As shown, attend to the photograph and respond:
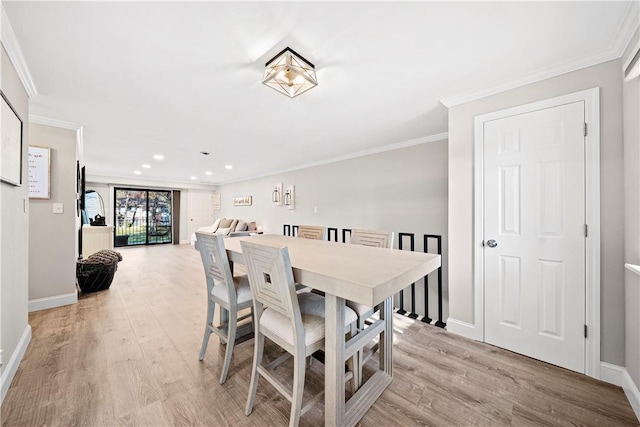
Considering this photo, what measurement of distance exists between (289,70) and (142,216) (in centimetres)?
864

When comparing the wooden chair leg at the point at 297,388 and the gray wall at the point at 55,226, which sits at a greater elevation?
the gray wall at the point at 55,226

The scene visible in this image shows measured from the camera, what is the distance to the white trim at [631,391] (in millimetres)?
1371

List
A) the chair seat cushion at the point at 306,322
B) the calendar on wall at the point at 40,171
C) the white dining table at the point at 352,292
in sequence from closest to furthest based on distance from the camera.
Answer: the white dining table at the point at 352,292 → the chair seat cushion at the point at 306,322 → the calendar on wall at the point at 40,171

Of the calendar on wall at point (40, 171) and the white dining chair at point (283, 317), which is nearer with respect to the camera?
the white dining chair at point (283, 317)

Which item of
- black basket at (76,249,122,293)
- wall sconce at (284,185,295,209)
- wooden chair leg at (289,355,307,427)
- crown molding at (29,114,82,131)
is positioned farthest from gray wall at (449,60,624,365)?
black basket at (76,249,122,293)

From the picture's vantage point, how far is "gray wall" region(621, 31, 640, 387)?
1.40m

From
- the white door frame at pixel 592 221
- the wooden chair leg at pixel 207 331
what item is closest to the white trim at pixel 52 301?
the wooden chair leg at pixel 207 331

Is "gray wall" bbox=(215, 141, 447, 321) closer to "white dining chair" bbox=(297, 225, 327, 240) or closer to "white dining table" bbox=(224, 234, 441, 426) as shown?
"white dining chair" bbox=(297, 225, 327, 240)

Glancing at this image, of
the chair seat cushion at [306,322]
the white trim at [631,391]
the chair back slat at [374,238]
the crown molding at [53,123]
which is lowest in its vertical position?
the white trim at [631,391]

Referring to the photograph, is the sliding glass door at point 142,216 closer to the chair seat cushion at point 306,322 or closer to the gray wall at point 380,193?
the gray wall at point 380,193

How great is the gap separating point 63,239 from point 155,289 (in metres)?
1.23

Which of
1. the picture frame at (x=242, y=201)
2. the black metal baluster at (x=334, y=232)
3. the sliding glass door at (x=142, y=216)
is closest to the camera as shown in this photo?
the black metal baluster at (x=334, y=232)

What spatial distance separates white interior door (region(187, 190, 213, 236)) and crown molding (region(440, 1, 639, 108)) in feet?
27.8

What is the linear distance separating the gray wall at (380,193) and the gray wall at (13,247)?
13.3ft
